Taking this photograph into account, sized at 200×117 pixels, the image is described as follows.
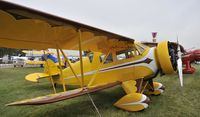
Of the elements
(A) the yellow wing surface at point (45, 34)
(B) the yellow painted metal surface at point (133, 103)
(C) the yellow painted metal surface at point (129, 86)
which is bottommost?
(B) the yellow painted metal surface at point (133, 103)

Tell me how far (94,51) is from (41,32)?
268cm

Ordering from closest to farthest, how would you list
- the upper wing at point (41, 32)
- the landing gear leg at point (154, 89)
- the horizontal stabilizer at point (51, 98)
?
the upper wing at point (41, 32), the horizontal stabilizer at point (51, 98), the landing gear leg at point (154, 89)

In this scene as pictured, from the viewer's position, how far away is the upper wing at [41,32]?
3.26 meters

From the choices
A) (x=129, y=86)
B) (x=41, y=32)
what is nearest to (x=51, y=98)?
(x=41, y=32)

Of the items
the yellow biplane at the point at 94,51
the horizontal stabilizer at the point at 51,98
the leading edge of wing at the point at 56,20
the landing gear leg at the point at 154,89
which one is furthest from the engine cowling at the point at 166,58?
the horizontal stabilizer at the point at 51,98

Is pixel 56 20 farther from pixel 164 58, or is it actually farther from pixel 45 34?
pixel 164 58

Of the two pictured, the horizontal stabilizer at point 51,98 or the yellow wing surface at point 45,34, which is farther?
the horizontal stabilizer at point 51,98

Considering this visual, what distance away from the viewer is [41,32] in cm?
438

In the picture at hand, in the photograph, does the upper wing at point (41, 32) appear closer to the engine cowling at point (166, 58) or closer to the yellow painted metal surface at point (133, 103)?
the engine cowling at point (166, 58)

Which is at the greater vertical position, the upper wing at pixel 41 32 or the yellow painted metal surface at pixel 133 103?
the upper wing at pixel 41 32

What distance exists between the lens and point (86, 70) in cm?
671

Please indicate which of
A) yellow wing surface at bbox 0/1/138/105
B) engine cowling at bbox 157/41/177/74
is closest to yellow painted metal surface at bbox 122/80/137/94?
yellow wing surface at bbox 0/1/138/105

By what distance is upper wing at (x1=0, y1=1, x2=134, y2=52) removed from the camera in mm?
3262

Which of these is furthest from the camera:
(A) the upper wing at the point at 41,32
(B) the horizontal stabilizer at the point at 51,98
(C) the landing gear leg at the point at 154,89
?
(C) the landing gear leg at the point at 154,89
